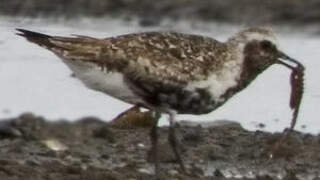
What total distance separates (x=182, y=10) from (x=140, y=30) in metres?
1.55

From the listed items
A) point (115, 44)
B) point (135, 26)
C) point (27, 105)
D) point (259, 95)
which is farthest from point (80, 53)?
point (135, 26)

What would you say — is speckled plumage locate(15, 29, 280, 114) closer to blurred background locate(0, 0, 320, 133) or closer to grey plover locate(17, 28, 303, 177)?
grey plover locate(17, 28, 303, 177)

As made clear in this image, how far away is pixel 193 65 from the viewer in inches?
409

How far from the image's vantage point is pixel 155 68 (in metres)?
10.3

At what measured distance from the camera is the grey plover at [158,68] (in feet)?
33.8

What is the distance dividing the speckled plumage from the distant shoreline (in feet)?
29.0

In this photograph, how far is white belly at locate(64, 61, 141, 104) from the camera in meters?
10.3

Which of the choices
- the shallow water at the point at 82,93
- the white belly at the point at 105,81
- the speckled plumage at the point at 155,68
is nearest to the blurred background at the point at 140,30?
the shallow water at the point at 82,93

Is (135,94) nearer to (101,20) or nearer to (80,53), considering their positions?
(80,53)

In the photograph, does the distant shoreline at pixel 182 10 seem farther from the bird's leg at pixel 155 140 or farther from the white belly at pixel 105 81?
the white belly at pixel 105 81

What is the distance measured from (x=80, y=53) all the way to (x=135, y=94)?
490 mm

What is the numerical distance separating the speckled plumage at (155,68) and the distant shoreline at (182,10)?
29.0ft

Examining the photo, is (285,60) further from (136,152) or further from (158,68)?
(136,152)

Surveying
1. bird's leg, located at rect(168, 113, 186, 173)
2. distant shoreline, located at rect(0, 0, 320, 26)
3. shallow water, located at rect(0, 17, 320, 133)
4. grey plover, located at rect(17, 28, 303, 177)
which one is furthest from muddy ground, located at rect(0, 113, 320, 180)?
distant shoreline, located at rect(0, 0, 320, 26)
